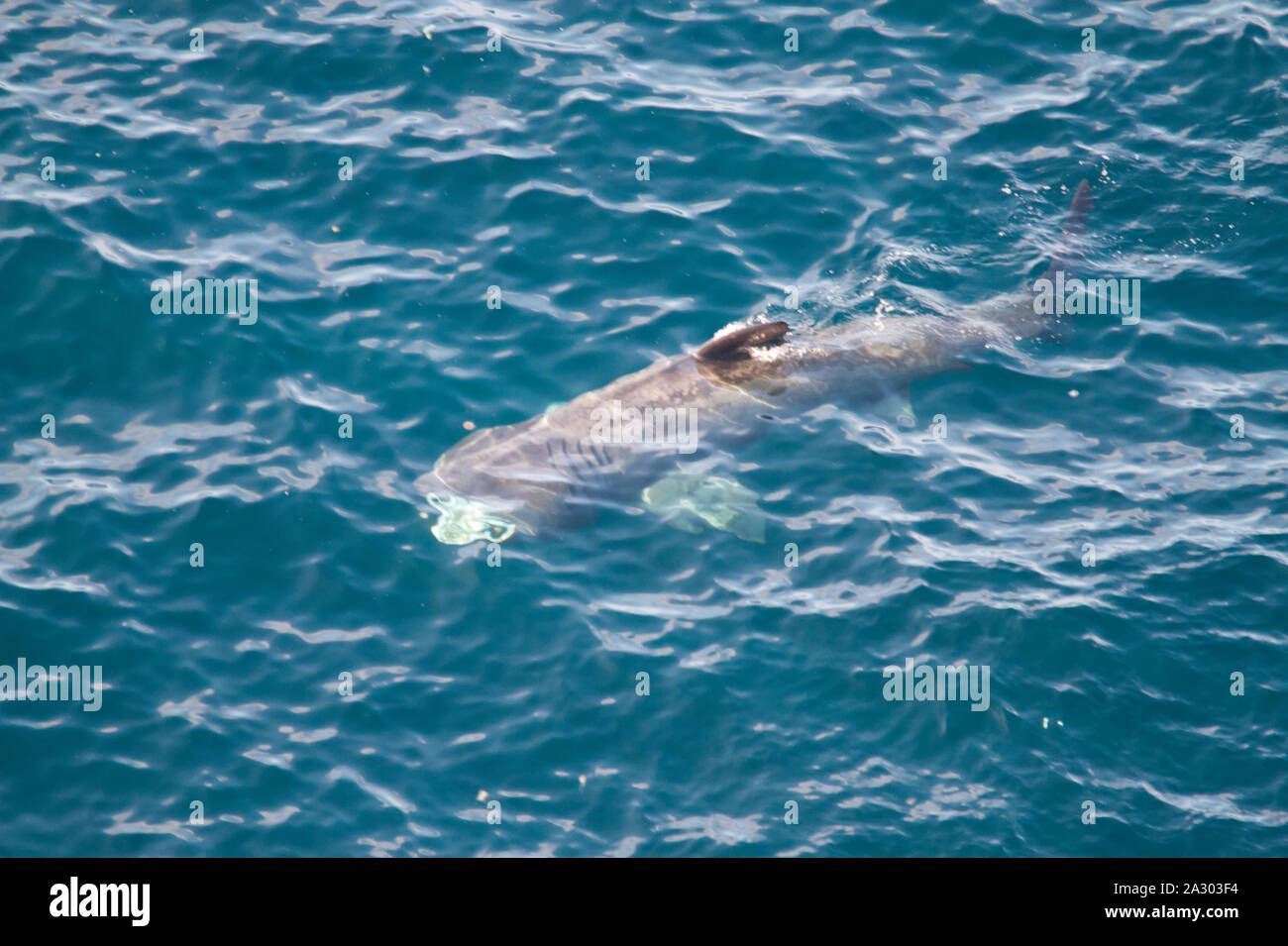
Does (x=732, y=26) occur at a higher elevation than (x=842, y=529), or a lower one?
higher

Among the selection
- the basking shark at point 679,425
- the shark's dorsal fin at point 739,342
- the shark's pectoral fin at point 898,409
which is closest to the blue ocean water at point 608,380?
the shark's pectoral fin at point 898,409

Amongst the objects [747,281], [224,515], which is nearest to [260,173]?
[224,515]

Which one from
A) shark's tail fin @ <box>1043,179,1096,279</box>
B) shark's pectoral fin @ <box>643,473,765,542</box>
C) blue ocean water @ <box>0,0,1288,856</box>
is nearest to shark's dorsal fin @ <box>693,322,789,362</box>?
blue ocean water @ <box>0,0,1288,856</box>

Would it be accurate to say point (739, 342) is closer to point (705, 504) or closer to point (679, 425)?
point (679, 425)

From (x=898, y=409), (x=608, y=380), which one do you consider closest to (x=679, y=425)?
(x=608, y=380)

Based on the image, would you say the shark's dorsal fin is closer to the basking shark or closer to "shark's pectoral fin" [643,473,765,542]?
the basking shark

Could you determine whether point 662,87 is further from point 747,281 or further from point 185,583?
point 185,583
